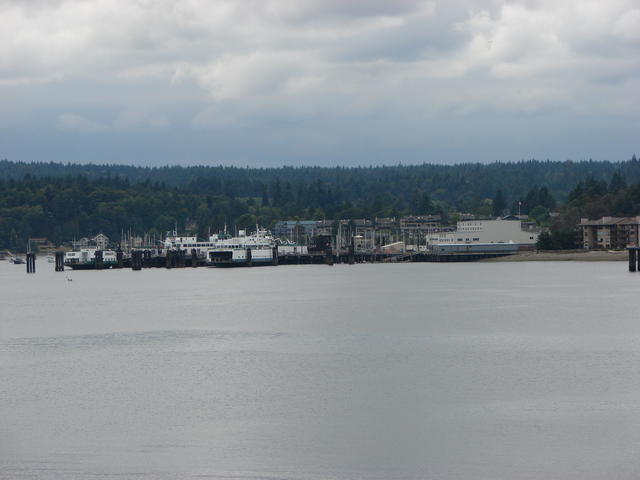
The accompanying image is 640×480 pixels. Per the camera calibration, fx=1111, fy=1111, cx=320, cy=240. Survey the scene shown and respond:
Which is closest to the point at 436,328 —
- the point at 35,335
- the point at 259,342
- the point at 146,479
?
the point at 259,342

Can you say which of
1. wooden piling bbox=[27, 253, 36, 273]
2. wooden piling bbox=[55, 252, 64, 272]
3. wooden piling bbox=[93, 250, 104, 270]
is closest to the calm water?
wooden piling bbox=[27, 253, 36, 273]

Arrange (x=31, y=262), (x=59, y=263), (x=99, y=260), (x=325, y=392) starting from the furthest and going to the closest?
1. (x=99, y=260)
2. (x=59, y=263)
3. (x=31, y=262)
4. (x=325, y=392)

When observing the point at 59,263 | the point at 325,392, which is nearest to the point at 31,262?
the point at 59,263

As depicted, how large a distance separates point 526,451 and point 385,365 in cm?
2020

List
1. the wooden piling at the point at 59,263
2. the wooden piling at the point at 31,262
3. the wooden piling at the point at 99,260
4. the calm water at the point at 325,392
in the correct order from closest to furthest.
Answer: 1. the calm water at the point at 325,392
2. the wooden piling at the point at 31,262
3. the wooden piling at the point at 59,263
4. the wooden piling at the point at 99,260

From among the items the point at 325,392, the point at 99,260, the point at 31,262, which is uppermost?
the point at 99,260

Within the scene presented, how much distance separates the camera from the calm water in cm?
3278

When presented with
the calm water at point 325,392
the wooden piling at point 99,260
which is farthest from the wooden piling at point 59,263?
the calm water at point 325,392

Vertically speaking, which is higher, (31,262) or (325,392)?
(31,262)

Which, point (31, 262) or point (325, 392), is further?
point (31, 262)

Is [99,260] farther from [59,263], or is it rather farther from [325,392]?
[325,392]

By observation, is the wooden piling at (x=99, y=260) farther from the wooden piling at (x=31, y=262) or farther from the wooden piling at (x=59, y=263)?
→ the wooden piling at (x=31, y=262)

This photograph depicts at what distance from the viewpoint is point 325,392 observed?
45.0 meters

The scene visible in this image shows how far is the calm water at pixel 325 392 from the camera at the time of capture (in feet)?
108
